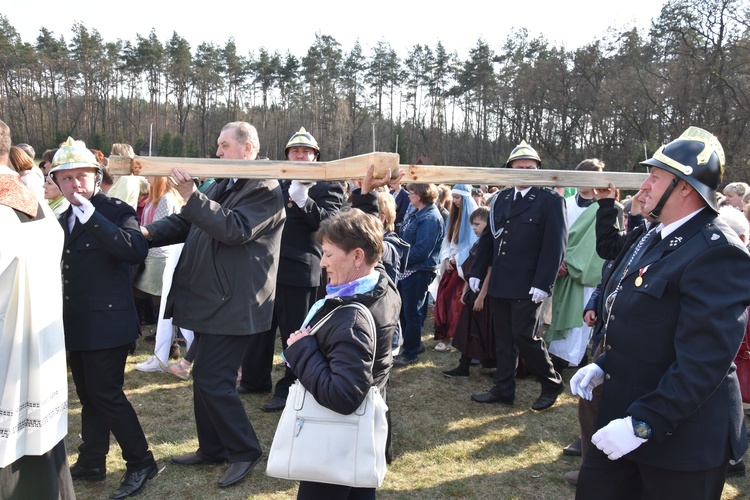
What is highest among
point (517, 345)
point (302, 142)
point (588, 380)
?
point (302, 142)

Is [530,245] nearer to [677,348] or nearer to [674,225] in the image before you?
[674,225]

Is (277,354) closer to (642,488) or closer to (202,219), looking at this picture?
(202,219)

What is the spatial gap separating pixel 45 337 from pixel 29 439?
433 millimetres

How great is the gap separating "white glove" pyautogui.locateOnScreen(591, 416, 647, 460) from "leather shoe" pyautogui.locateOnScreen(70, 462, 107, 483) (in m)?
2.97

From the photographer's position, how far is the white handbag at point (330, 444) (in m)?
2.15

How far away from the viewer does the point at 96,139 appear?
134ft

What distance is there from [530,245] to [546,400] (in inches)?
54.0

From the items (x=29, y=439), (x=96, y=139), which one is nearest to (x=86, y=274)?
(x=29, y=439)

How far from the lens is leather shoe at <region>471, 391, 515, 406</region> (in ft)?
16.7

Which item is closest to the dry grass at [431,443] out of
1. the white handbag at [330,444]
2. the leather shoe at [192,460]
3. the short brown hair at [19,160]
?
the leather shoe at [192,460]

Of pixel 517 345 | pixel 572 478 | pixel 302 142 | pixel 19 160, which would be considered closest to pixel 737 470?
pixel 572 478

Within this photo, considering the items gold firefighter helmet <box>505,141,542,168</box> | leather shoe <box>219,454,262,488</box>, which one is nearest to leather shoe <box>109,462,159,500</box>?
leather shoe <box>219,454,262,488</box>

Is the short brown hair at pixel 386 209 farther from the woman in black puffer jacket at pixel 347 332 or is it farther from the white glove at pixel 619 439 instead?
the white glove at pixel 619 439

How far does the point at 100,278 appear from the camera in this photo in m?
3.30
